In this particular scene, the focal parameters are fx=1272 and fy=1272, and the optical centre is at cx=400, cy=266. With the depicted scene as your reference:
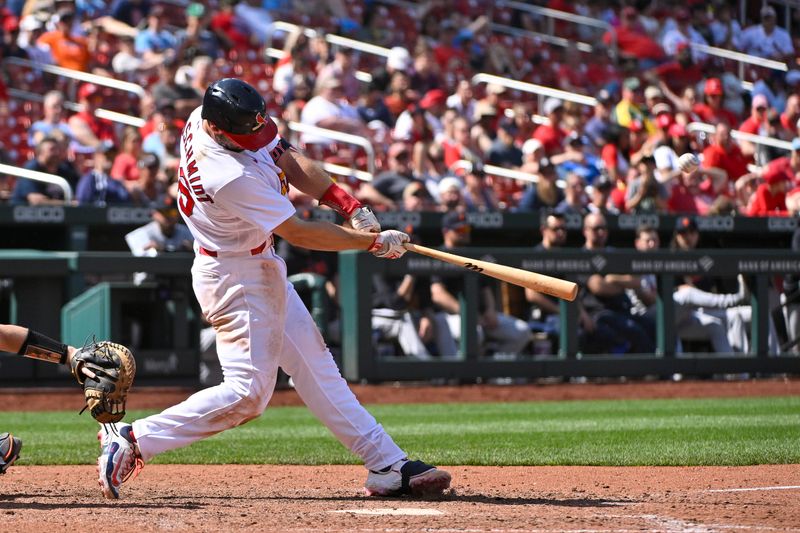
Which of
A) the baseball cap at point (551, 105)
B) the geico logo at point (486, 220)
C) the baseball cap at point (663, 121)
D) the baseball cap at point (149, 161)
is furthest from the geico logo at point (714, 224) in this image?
the baseball cap at point (149, 161)

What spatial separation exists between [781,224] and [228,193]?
32.0 feet

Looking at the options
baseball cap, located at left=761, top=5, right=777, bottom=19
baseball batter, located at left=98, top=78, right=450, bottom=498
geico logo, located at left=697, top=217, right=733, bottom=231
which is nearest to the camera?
baseball batter, located at left=98, top=78, right=450, bottom=498

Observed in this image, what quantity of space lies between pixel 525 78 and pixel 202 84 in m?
6.11

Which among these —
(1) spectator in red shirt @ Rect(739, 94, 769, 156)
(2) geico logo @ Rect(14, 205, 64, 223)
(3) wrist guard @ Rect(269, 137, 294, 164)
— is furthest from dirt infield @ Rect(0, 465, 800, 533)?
(1) spectator in red shirt @ Rect(739, 94, 769, 156)

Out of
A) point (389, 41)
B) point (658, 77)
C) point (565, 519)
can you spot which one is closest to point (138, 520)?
point (565, 519)

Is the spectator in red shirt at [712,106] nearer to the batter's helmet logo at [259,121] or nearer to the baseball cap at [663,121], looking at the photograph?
the baseball cap at [663,121]

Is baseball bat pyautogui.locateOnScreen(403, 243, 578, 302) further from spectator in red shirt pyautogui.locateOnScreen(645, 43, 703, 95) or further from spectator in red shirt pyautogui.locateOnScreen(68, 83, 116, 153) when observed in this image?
spectator in red shirt pyautogui.locateOnScreen(645, 43, 703, 95)

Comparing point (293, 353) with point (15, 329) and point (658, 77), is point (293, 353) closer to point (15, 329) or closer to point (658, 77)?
point (15, 329)

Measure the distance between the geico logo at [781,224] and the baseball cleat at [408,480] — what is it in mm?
8954

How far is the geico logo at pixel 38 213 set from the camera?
35.3 ft

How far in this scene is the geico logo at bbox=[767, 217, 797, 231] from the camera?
1325 centimetres

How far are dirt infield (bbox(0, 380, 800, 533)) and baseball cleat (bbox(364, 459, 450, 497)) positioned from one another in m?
0.07

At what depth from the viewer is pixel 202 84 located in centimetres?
1309

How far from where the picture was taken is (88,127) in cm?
1270
